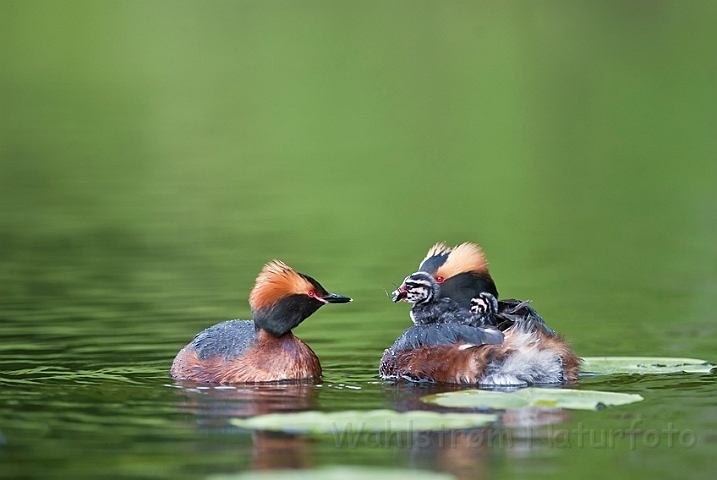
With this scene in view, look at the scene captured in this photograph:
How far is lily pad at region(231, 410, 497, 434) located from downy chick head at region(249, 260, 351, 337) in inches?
93.5

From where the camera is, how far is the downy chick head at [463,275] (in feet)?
40.2

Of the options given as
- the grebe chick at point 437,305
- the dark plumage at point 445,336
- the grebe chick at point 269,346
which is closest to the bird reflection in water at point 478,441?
the dark plumage at point 445,336

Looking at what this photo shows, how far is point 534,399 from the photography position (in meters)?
9.96

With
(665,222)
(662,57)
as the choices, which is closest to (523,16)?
(662,57)

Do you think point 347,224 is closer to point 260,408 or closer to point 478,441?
point 260,408

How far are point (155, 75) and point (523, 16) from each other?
22302 mm

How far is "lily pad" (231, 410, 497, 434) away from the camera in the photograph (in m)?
9.07

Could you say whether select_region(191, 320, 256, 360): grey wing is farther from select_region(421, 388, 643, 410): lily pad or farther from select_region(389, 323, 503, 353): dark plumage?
select_region(421, 388, 643, 410): lily pad

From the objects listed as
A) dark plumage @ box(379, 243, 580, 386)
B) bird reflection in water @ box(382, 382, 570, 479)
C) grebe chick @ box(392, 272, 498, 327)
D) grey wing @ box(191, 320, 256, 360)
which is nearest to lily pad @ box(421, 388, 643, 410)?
bird reflection in water @ box(382, 382, 570, 479)

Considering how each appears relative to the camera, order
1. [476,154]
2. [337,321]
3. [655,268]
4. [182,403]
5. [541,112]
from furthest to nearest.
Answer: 1. [541,112]
2. [476,154]
3. [655,268]
4. [337,321]
5. [182,403]

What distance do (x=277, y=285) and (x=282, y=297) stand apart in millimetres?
124

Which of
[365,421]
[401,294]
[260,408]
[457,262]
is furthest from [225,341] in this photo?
[365,421]

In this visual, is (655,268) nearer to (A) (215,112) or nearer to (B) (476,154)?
(B) (476,154)

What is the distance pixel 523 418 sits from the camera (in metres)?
9.49
